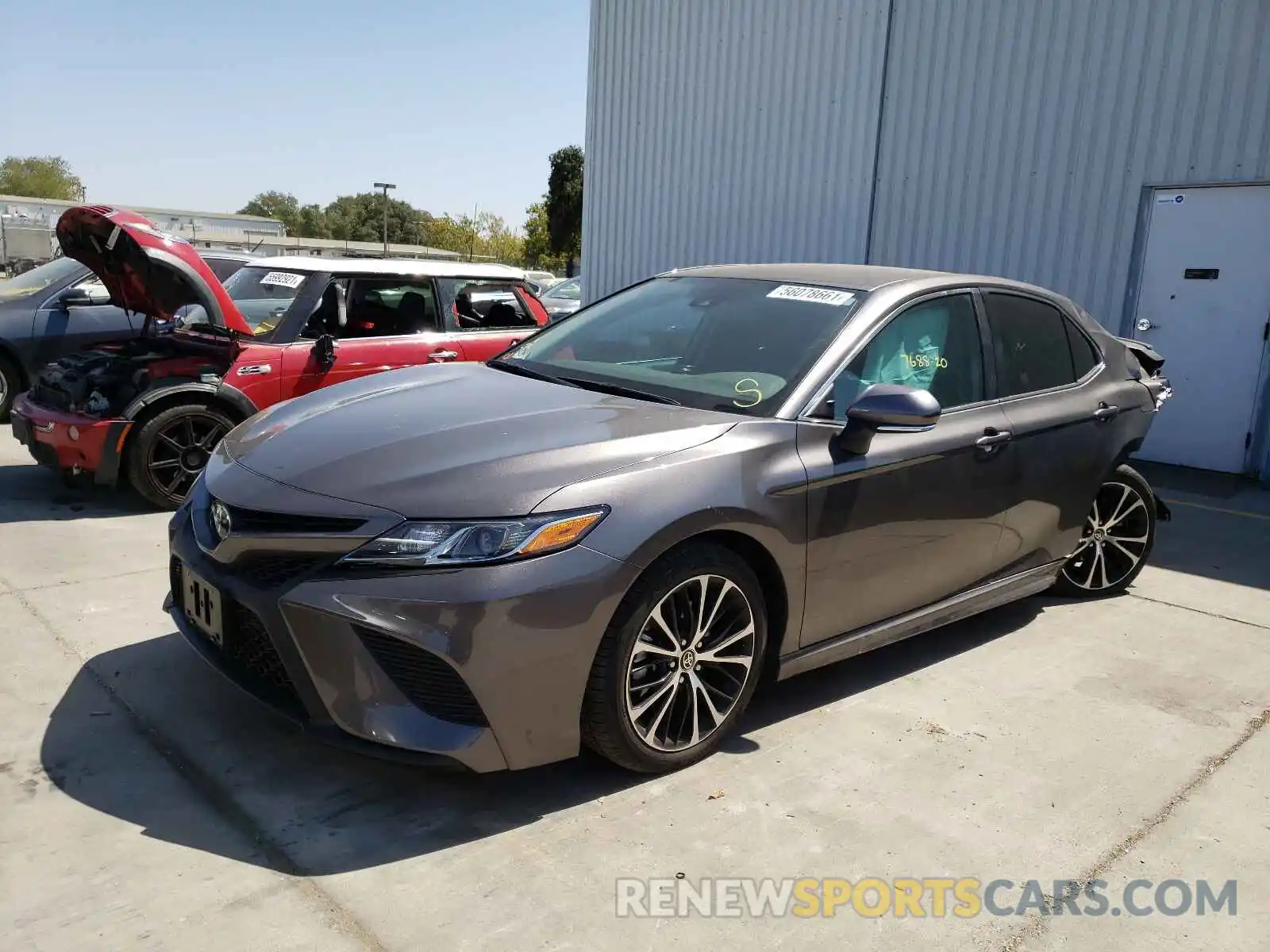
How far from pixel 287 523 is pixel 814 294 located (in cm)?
211

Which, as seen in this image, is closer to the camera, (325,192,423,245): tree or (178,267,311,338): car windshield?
(178,267,311,338): car windshield

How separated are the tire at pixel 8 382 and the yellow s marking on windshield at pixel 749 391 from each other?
7458 mm

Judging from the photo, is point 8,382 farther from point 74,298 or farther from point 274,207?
point 274,207

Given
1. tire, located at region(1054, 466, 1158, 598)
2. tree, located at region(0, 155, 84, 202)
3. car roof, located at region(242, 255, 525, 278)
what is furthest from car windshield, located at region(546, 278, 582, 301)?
tree, located at region(0, 155, 84, 202)

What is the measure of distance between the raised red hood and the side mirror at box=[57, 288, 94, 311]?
8.30 ft

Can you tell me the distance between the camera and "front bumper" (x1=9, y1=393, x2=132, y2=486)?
552 centimetres

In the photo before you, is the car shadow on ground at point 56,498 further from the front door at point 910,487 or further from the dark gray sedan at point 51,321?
the front door at point 910,487

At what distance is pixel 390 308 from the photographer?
6.55m

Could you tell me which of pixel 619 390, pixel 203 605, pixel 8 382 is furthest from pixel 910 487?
pixel 8 382

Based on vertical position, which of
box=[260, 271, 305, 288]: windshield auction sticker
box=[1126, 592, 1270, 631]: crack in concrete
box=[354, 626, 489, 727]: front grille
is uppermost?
box=[260, 271, 305, 288]: windshield auction sticker

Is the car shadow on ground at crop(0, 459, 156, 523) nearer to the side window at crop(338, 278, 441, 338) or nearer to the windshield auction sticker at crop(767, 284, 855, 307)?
the side window at crop(338, 278, 441, 338)

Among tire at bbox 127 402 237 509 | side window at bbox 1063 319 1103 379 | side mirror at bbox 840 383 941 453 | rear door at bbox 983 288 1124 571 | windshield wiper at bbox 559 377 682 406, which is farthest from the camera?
tire at bbox 127 402 237 509

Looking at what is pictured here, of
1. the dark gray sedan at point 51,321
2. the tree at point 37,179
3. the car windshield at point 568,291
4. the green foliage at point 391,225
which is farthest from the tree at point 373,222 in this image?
the dark gray sedan at point 51,321

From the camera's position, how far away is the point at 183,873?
246cm
